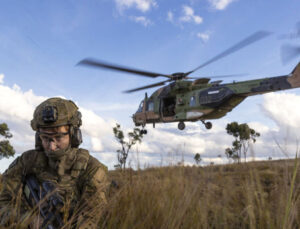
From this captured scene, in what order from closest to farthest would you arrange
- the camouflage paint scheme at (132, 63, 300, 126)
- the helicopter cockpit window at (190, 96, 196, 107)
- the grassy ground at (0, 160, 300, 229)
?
the grassy ground at (0, 160, 300, 229), the camouflage paint scheme at (132, 63, 300, 126), the helicopter cockpit window at (190, 96, 196, 107)

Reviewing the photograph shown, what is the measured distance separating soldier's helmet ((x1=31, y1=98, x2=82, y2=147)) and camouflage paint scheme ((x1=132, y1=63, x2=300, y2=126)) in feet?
41.4

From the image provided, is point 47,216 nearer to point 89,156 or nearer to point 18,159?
point 89,156

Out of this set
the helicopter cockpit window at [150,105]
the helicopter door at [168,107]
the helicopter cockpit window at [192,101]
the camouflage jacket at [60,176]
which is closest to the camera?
the camouflage jacket at [60,176]

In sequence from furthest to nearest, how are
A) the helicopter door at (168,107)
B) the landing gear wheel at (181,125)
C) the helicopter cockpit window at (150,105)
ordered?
the helicopter cockpit window at (150,105)
the helicopter door at (168,107)
the landing gear wheel at (181,125)

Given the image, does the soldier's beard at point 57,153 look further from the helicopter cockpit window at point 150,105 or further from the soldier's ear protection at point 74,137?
the helicopter cockpit window at point 150,105

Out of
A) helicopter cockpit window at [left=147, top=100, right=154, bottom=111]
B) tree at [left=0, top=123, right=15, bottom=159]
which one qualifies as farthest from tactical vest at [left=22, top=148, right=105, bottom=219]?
tree at [left=0, top=123, right=15, bottom=159]

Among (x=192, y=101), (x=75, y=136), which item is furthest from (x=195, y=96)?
(x=75, y=136)

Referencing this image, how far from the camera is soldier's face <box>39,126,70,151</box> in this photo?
285cm

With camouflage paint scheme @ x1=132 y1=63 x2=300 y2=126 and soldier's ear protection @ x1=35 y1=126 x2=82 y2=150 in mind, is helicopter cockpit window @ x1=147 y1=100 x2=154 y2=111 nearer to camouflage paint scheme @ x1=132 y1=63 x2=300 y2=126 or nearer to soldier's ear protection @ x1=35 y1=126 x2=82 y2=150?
camouflage paint scheme @ x1=132 y1=63 x2=300 y2=126

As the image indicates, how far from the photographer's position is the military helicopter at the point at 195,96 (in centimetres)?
1348

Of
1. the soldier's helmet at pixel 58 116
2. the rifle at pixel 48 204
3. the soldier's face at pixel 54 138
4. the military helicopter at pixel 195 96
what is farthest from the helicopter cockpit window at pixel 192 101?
the rifle at pixel 48 204

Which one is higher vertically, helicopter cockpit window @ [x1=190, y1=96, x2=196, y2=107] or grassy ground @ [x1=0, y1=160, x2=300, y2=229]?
helicopter cockpit window @ [x1=190, y1=96, x2=196, y2=107]

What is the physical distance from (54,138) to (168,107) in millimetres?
15015

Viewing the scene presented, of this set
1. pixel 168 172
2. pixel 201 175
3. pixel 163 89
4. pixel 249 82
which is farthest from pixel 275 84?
pixel 201 175
